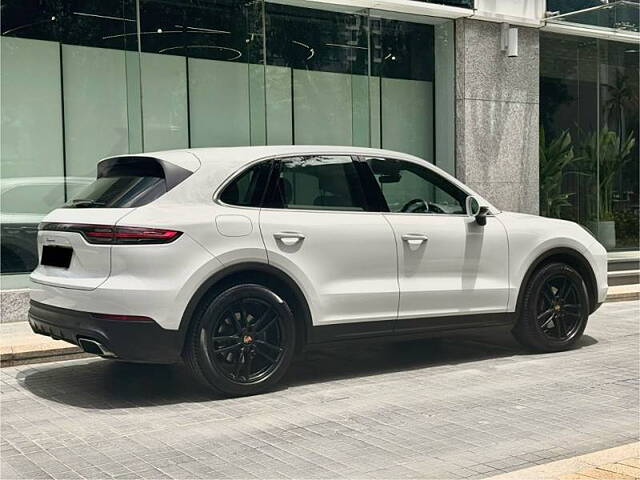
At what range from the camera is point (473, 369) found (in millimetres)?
7168

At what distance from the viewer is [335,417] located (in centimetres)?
557

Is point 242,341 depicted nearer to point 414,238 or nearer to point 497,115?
point 414,238

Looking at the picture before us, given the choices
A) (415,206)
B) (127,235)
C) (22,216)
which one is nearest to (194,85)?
(22,216)

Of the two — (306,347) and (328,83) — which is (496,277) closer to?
(306,347)

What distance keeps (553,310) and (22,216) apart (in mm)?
6380

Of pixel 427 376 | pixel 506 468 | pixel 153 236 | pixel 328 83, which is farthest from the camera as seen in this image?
pixel 328 83

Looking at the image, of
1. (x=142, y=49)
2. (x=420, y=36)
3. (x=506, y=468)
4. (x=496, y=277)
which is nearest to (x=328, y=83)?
(x=420, y=36)

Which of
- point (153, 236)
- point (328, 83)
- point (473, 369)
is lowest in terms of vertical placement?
point (473, 369)

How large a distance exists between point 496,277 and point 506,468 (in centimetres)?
304

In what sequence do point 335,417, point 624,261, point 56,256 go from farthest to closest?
1. point 624,261
2. point 56,256
3. point 335,417

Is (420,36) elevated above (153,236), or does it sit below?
above

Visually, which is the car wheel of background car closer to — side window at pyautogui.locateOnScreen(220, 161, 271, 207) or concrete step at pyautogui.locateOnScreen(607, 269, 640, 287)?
side window at pyautogui.locateOnScreen(220, 161, 271, 207)

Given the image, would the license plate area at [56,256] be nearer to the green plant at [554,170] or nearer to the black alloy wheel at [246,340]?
the black alloy wheel at [246,340]

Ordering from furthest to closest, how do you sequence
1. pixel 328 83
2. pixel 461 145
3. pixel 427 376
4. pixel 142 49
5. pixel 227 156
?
pixel 461 145 → pixel 328 83 → pixel 142 49 → pixel 427 376 → pixel 227 156
